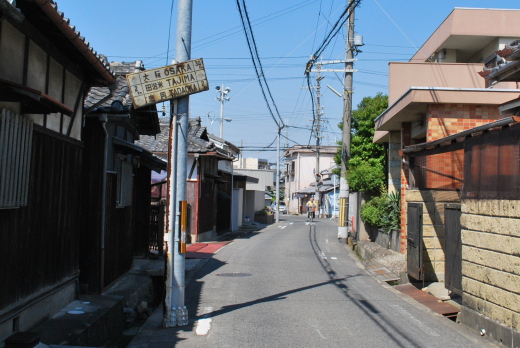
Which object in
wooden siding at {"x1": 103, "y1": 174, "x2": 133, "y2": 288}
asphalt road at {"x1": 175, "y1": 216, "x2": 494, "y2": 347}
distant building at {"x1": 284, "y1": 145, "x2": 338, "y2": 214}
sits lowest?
asphalt road at {"x1": 175, "y1": 216, "x2": 494, "y2": 347}

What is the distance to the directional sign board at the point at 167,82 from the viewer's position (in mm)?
8117

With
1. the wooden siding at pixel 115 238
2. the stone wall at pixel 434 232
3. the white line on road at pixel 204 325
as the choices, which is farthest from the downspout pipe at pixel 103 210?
the stone wall at pixel 434 232

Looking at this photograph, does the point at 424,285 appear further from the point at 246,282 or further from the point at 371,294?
the point at 246,282

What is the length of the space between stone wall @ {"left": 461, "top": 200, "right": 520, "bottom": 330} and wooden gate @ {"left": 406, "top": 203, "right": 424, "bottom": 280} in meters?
2.39

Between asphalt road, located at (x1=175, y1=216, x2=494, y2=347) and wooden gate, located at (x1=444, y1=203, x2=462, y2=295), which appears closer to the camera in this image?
asphalt road, located at (x1=175, y1=216, x2=494, y2=347)

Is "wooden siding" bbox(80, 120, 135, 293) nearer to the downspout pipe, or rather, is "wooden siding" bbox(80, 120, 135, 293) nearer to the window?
the downspout pipe

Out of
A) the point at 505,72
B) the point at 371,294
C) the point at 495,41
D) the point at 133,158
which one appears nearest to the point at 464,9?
the point at 495,41

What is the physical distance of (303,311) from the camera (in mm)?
9188

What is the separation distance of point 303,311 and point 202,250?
35.4 ft

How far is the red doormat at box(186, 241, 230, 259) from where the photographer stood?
58.0 ft

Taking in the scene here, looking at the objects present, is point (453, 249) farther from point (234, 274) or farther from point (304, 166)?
point (304, 166)

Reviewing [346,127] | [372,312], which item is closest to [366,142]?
[346,127]

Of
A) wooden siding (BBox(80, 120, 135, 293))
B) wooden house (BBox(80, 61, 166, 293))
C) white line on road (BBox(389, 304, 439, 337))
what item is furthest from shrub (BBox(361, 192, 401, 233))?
wooden siding (BBox(80, 120, 135, 293))

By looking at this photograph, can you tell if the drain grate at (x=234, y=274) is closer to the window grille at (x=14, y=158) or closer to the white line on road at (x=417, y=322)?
the white line on road at (x=417, y=322)
